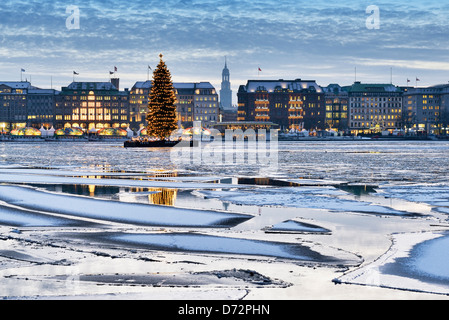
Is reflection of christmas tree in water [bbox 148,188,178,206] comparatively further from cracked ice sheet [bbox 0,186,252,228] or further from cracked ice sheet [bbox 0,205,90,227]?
cracked ice sheet [bbox 0,205,90,227]

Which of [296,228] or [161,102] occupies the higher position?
[161,102]

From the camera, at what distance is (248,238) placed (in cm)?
1051

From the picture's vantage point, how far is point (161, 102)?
71562mm

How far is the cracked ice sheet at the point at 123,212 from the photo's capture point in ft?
40.7

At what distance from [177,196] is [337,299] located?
11025mm

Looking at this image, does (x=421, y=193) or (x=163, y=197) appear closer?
(x=163, y=197)

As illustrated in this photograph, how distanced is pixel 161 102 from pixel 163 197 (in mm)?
55300

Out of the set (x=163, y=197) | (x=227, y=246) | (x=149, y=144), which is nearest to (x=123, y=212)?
(x=163, y=197)

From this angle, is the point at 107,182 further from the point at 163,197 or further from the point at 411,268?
the point at 411,268

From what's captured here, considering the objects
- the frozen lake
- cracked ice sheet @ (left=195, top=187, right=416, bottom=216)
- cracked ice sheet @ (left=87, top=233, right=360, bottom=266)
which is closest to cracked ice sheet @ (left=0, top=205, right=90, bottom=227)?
the frozen lake

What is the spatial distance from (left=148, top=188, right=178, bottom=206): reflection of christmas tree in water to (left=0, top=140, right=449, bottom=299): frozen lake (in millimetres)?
30

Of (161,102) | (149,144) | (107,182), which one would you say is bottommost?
(149,144)
